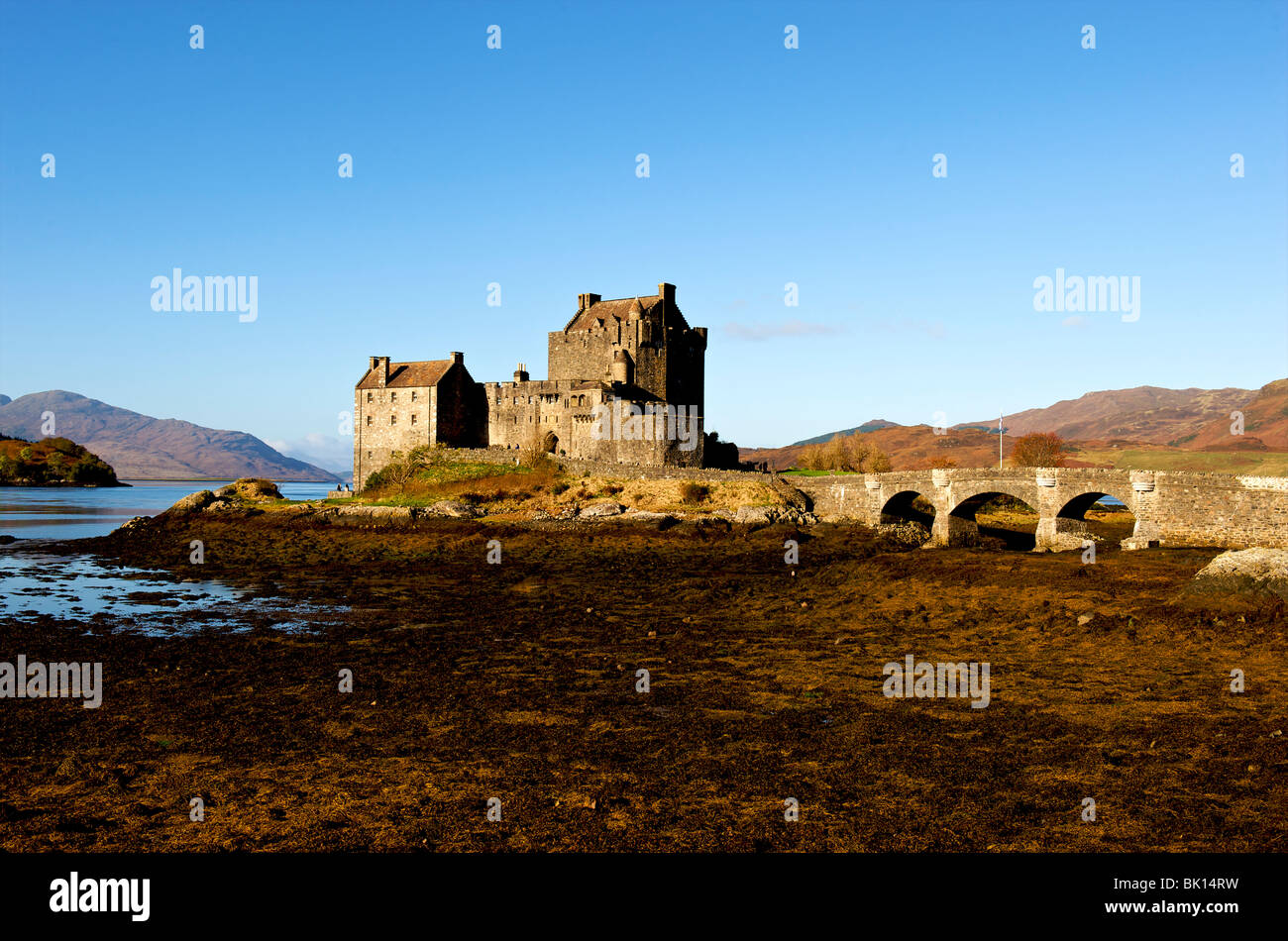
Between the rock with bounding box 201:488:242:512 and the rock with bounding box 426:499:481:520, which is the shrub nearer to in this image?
the rock with bounding box 426:499:481:520

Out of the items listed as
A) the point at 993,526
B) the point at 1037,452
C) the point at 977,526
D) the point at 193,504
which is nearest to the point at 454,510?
the point at 193,504

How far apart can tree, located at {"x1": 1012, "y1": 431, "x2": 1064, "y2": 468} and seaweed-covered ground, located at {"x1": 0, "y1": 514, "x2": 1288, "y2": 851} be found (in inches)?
2659

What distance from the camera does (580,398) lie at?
67.8 metres

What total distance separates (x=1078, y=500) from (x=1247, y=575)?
20.9 m

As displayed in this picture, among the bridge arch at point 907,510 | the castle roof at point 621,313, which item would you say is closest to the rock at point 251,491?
the castle roof at point 621,313

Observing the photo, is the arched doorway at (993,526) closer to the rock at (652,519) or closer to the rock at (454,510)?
A: the rock at (652,519)

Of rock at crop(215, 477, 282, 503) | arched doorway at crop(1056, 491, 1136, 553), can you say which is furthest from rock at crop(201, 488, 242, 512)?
arched doorway at crop(1056, 491, 1136, 553)

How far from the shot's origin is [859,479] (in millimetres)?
51688

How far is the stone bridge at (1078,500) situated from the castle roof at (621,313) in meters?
21.3

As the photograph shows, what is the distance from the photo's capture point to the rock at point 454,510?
56344 millimetres

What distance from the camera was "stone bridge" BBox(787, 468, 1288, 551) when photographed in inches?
1232
